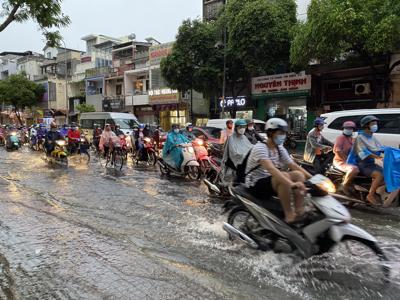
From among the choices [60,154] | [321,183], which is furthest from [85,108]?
[321,183]

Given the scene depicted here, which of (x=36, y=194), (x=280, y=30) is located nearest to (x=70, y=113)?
(x=280, y=30)

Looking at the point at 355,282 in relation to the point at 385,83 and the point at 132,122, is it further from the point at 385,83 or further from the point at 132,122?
the point at 132,122

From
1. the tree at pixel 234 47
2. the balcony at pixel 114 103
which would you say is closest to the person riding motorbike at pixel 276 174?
the tree at pixel 234 47

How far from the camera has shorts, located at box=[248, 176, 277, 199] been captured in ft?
15.4

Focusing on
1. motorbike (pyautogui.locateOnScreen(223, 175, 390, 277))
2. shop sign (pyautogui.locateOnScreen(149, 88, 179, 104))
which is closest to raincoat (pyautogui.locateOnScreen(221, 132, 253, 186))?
motorbike (pyautogui.locateOnScreen(223, 175, 390, 277))

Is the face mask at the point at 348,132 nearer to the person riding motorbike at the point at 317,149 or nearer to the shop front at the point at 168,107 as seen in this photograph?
the person riding motorbike at the point at 317,149

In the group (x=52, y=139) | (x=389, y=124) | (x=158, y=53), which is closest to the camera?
(x=389, y=124)

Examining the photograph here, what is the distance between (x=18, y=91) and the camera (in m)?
48.3

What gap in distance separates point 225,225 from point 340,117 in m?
6.47

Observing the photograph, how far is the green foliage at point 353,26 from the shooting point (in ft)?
50.7

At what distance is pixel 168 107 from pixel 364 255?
1202 inches

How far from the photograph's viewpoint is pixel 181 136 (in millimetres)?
11789

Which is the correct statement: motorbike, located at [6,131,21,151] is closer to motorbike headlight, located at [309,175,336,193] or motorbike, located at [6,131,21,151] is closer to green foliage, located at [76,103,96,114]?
green foliage, located at [76,103,96,114]

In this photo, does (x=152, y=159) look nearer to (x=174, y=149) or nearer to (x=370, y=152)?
(x=174, y=149)
